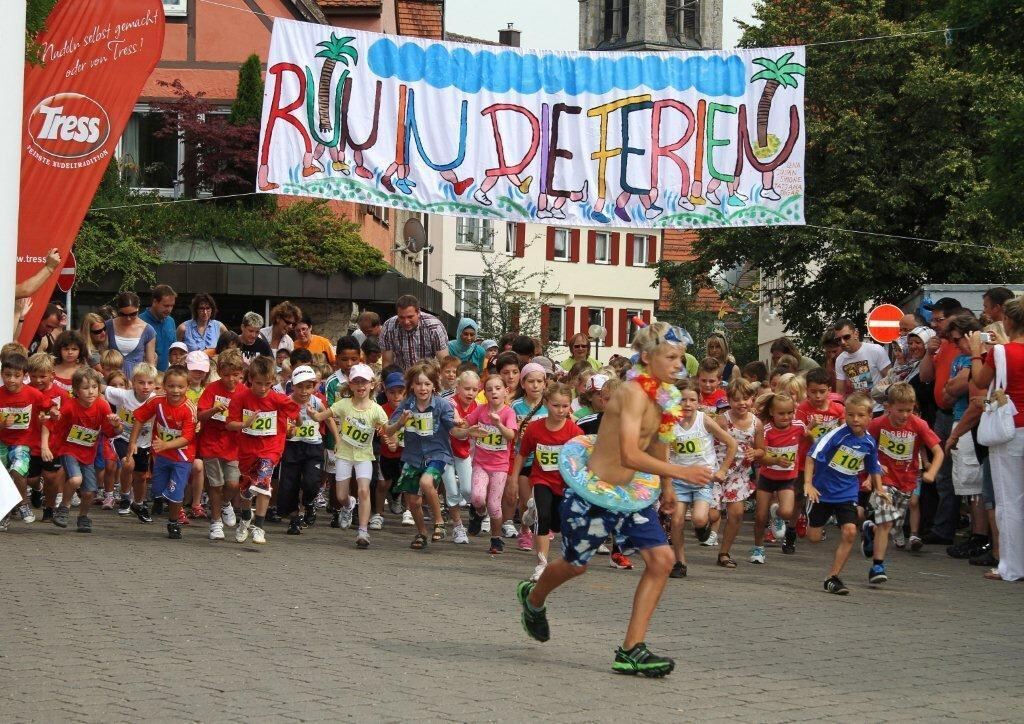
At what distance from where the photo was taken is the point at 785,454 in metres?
14.2

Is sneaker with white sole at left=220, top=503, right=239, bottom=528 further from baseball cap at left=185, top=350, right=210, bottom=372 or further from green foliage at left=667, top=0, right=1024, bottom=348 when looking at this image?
green foliage at left=667, top=0, right=1024, bottom=348

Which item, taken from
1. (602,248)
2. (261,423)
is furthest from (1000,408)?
(602,248)

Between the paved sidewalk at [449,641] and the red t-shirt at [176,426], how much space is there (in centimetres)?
97

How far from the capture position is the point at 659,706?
7.31m

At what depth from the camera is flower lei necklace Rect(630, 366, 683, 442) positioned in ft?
27.4

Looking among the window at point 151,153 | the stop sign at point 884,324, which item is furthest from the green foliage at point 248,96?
the stop sign at point 884,324

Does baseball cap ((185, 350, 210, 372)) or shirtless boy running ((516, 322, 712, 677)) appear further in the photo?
baseball cap ((185, 350, 210, 372))

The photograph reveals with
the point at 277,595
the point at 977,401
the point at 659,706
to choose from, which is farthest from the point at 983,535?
the point at 659,706

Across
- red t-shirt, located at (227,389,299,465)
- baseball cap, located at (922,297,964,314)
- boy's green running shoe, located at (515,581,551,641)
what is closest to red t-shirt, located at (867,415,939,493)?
baseball cap, located at (922,297,964,314)

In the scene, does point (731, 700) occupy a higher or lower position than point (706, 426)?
lower

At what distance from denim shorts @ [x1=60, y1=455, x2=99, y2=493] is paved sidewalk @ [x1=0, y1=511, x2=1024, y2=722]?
89 cm

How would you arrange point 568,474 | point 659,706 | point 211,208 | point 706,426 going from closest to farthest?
point 659,706 → point 568,474 → point 706,426 → point 211,208

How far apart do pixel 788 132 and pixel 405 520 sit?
19.2 feet

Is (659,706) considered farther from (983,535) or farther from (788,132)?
(788,132)
